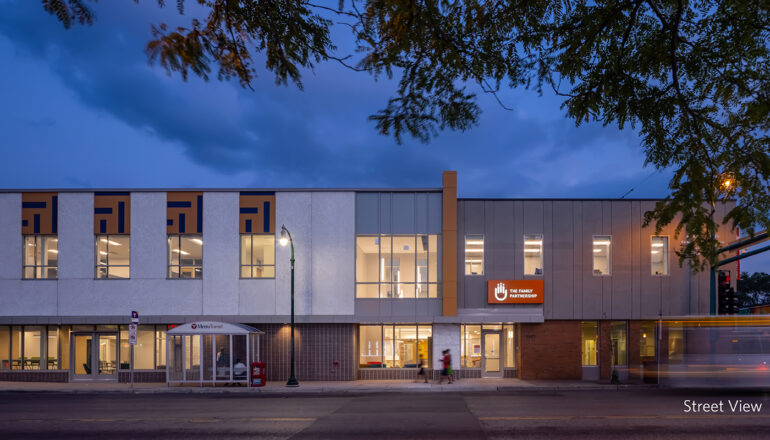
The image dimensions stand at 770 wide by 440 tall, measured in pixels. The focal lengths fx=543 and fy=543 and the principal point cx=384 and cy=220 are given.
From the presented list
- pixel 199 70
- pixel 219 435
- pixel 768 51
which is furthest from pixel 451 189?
pixel 199 70

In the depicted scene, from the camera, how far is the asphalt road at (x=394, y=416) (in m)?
11.9

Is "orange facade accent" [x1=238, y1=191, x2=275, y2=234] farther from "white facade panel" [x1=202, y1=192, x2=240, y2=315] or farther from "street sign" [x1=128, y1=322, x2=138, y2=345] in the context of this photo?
"street sign" [x1=128, y1=322, x2=138, y2=345]

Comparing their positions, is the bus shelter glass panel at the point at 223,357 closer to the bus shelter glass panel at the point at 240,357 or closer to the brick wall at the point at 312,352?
the bus shelter glass panel at the point at 240,357

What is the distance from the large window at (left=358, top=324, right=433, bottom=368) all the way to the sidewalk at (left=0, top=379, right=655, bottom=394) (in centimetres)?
157

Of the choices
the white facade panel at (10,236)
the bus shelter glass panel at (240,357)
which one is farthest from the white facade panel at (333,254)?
the white facade panel at (10,236)

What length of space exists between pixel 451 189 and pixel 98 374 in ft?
58.2

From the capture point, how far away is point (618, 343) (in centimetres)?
2433

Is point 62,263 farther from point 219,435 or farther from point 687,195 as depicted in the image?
point 687,195

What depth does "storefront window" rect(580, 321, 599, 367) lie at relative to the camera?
79.2 ft

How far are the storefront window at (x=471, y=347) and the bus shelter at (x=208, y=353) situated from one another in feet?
30.0

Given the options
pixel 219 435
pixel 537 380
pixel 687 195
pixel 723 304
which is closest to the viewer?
pixel 687 195

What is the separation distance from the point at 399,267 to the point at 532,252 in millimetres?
5980

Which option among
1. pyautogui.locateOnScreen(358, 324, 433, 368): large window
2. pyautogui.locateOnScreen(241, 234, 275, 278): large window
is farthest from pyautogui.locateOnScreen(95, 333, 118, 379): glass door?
pyautogui.locateOnScreen(358, 324, 433, 368): large window

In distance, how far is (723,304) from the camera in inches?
794
